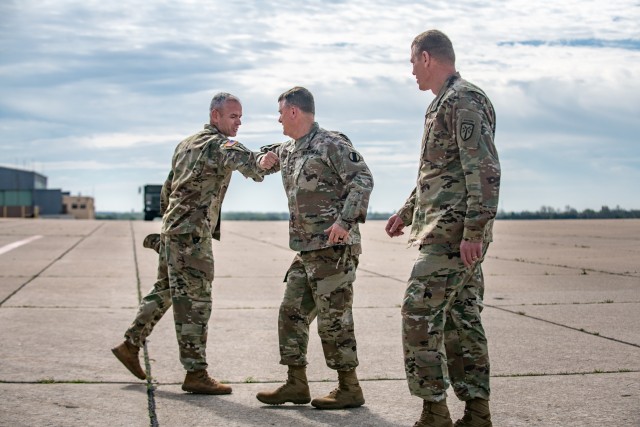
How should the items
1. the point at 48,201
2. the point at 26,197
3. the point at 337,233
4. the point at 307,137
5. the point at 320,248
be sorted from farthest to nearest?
the point at 48,201, the point at 26,197, the point at 307,137, the point at 320,248, the point at 337,233

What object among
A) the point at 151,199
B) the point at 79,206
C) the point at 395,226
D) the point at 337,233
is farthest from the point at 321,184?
the point at 79,206

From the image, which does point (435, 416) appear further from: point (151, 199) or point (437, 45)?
point (151, 199)

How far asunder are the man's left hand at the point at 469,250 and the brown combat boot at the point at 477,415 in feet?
2.62

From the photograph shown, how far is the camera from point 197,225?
18.3ft

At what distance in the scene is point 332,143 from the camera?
5.17 meters

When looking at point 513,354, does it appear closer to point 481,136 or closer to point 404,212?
point 404,212

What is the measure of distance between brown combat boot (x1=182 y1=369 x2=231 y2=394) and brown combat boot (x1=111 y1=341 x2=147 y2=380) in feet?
1.61

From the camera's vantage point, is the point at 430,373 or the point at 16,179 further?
the point at 16,179

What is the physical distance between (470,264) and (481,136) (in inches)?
24.7

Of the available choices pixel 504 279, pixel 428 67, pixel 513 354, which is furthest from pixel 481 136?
pixel 504 279

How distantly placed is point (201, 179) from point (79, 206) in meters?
121

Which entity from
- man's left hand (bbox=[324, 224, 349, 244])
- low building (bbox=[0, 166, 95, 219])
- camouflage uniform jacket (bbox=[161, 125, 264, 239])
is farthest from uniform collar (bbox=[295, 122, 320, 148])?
low building (bbox=[0, 166, 95, 219])

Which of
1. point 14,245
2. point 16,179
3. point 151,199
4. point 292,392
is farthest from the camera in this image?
point 16,179

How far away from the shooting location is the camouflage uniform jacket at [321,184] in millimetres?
5070
